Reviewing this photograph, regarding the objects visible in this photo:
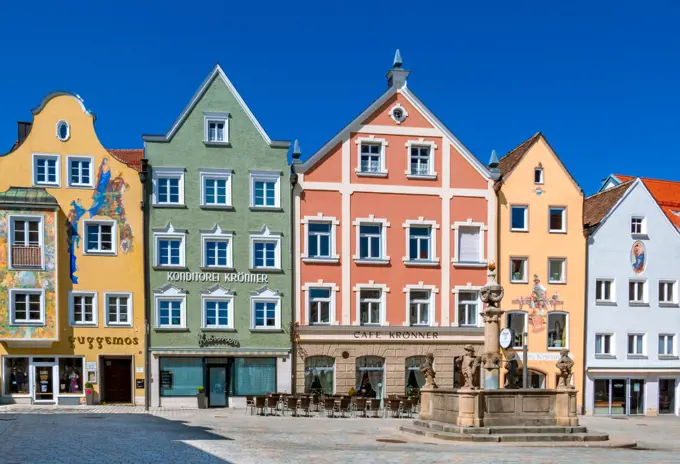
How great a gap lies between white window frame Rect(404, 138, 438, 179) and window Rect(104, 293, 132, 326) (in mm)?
14758

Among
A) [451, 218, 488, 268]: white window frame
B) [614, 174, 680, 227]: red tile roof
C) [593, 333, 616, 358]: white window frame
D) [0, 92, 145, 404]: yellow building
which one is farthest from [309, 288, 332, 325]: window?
[614, 174, 680, 227]: red tile roof

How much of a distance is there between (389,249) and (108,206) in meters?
13.5

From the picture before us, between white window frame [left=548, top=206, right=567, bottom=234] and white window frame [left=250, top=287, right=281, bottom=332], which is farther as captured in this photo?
white window frame [left=548, top=206, right=567, bottom=234]

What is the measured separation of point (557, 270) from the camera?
151 ft

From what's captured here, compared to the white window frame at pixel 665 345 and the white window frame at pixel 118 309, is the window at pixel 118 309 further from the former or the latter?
the white window frame at pixel 665 345

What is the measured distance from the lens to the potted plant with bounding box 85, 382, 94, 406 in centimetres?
3997

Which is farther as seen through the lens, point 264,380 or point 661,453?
point 264,380

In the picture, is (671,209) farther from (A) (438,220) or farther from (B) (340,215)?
(B) (340,215)

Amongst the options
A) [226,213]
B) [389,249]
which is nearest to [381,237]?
[389,249]

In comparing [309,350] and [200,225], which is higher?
[200,225]

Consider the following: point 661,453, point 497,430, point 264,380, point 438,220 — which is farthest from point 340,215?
point 661,453

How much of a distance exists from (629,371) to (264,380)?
1905cm

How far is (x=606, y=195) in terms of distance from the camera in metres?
49.5

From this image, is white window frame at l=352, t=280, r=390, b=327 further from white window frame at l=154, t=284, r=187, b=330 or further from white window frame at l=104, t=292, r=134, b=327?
white window frame at l=104, t=292, r=134, b=327
